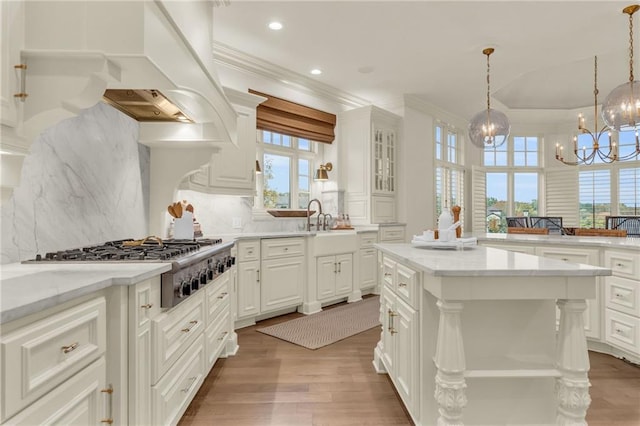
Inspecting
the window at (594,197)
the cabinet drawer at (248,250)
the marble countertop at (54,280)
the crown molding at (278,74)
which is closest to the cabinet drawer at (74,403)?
the marble countertop at (54,280)

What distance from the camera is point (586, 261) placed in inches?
120

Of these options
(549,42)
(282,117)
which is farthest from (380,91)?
(549,42)

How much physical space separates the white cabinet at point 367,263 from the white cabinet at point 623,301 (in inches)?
102

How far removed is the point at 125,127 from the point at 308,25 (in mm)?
1960

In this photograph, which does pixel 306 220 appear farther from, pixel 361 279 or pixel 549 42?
pixel 549 42

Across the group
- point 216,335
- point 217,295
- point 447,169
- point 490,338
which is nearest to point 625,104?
point 490,338

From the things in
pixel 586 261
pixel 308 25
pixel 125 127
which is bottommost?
pixel 586 261

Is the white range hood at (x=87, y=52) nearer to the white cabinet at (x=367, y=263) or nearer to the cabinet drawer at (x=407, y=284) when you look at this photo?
the cabinet drawer at (x=407, y=284)

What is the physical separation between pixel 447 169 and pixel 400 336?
5176mm

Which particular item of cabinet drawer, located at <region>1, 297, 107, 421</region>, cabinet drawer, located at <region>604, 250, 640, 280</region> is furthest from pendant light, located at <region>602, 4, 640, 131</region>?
cabinet drawer, located at <region>1, 297, 107, 421</region>

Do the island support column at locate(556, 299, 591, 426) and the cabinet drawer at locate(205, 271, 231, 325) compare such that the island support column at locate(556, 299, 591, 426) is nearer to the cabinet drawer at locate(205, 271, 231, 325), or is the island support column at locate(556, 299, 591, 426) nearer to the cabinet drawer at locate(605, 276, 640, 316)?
the cabinet drawer at locate(605, 276, 640, 316)

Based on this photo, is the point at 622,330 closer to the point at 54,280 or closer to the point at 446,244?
the point at 446,244

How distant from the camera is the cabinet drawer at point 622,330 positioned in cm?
265

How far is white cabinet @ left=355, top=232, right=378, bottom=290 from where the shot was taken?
192 inches
